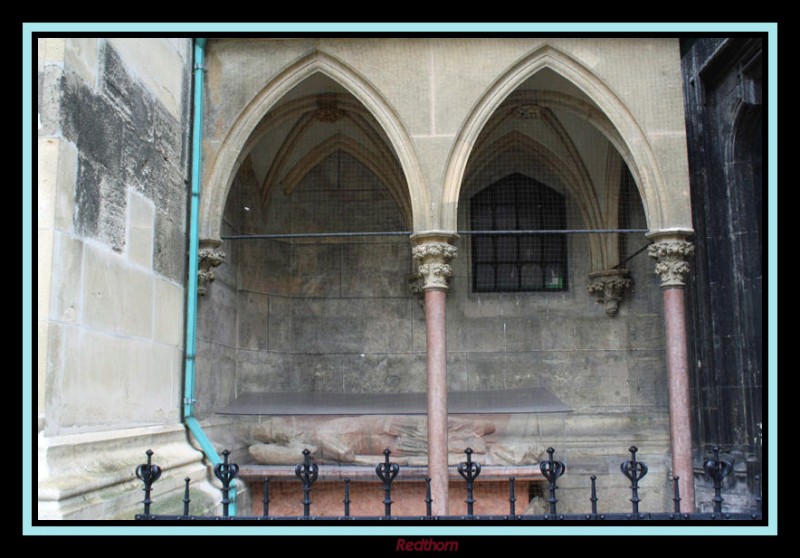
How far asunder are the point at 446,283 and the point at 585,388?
12.5ft

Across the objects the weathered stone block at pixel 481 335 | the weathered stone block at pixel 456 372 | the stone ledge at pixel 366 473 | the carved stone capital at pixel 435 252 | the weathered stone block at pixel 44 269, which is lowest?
the stone ledge at pixel 366 473

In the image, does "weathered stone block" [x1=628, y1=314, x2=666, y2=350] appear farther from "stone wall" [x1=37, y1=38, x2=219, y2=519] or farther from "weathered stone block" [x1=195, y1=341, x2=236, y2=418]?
"stone wall" [x1=37, y1=38, x2=219, y2=519]

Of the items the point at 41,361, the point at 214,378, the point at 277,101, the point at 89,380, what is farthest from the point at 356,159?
the point at 41,361

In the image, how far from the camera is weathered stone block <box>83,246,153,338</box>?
508cm

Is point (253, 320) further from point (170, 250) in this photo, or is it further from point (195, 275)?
point (170, 250)

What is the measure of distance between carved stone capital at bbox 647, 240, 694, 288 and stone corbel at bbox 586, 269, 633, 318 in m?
2.77

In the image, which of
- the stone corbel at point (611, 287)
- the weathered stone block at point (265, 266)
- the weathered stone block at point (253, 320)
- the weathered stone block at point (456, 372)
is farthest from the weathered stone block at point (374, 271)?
the stone corbel at point (611, 287)

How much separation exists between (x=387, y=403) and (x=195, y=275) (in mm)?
3325

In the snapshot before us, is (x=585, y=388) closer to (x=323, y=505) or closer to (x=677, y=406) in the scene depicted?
(x=677, y=406)

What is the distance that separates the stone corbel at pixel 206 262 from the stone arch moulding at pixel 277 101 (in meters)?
0.18

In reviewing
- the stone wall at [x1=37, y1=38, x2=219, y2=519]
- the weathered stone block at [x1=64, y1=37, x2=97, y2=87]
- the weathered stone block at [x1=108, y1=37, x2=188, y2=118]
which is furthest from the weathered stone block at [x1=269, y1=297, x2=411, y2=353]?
the weathered stone block at [x1=64, y1=37, x2=97, y2=87]

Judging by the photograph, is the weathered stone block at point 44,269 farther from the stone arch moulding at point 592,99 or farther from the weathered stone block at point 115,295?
the stone arch moulding at point 592,99

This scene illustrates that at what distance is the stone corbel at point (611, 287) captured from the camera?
10.7 m
